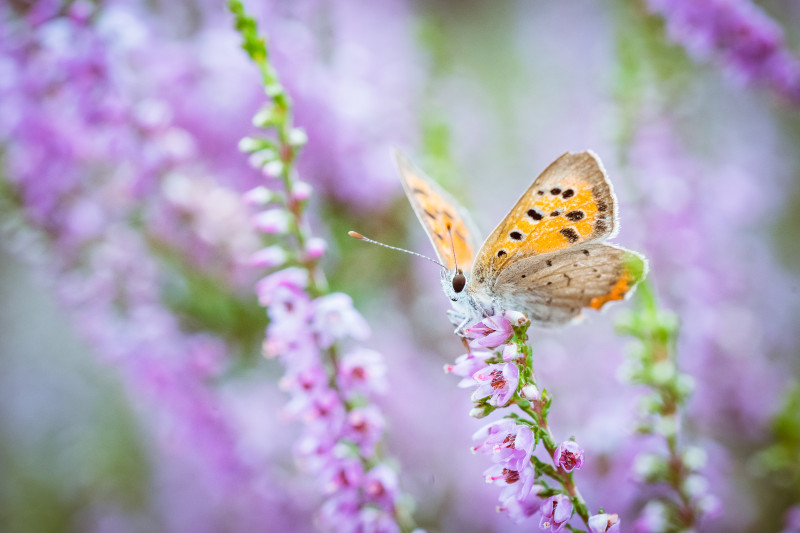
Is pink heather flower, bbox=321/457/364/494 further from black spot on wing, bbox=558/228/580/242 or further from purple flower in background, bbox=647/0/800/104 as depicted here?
purple flower in background, bbox=647/0/800/104

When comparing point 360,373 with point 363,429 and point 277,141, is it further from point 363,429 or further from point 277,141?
point 277,141

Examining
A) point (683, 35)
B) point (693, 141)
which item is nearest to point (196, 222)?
point (683, 35)

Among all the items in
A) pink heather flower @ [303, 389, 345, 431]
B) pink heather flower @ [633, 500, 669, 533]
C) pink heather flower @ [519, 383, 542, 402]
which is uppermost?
pink heather flower @ [303, 389, 345, 431]

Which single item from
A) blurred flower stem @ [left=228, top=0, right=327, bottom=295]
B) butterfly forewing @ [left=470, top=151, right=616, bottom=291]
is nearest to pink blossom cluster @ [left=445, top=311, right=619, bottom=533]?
butterfly forewing @ [left=470, top=151, right=616, bottom=291]

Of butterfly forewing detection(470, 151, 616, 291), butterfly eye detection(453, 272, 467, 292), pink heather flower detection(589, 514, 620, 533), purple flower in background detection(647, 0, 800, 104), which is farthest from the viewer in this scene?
purple flower in background detection(647, 0, 800, 104)

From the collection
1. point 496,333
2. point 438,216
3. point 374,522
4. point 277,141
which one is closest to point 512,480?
point 496,333

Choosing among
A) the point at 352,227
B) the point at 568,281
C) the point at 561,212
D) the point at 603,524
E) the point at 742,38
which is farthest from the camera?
the point at 352,227

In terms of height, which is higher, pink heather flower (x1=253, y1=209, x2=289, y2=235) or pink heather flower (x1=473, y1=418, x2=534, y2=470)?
pink heather flower (x1=253, y1=209, x2=289, y2=235)

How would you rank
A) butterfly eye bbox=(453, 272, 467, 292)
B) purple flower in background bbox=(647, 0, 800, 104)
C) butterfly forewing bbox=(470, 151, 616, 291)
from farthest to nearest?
purple flower in background bbox=(647, 0, 800, 104) → butterfly eye bbox=(453, 272, 467, 292) → butterfly forewing bbox=(470, 151, 616, 291)

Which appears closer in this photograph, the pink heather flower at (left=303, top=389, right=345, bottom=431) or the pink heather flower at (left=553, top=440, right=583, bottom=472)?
the pink heather flower at (left=553, top=440, right=583, bottom=472)
